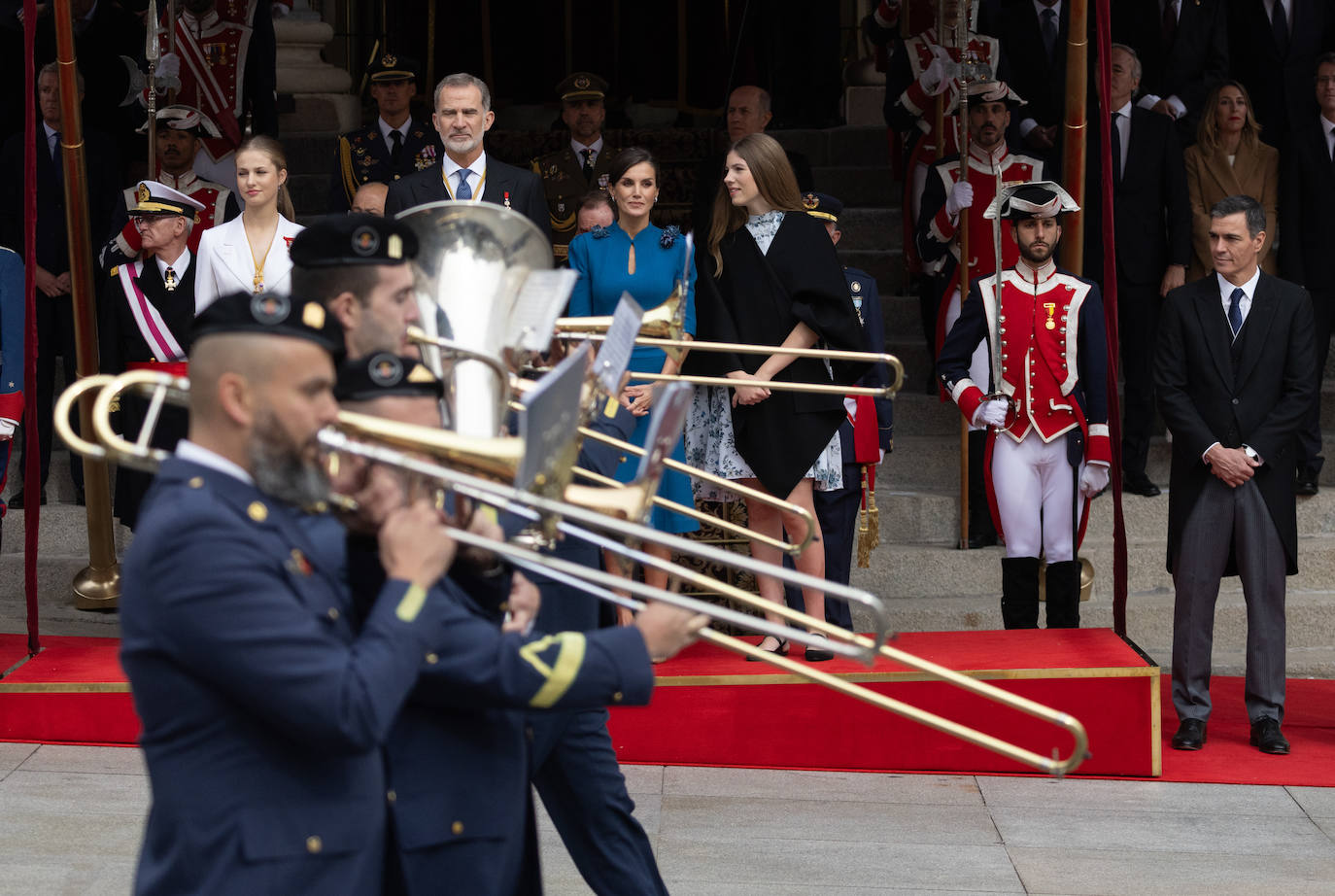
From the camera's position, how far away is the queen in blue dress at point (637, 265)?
5695mm

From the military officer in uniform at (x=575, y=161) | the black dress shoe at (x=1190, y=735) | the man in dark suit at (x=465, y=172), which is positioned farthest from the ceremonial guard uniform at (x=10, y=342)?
the black dress shoe at (x=1190, y=735)

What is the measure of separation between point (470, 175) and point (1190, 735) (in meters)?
2.98

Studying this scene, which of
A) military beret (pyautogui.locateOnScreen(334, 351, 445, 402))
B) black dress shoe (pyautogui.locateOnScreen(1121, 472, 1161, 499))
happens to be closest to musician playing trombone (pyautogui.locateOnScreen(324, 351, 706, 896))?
military beret (pyautogui.locateOnScreen(334, 351, 445, 402))

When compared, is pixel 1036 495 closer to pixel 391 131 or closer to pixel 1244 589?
pixel 1244 589

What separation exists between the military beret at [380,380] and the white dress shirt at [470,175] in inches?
127

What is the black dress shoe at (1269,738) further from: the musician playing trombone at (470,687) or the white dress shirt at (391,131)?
the white dress shirt at (391,131)

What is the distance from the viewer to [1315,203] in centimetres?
A: 820

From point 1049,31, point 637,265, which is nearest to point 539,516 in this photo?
point 637,265

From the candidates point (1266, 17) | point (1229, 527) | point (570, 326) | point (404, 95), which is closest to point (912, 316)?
point (1266, 17)

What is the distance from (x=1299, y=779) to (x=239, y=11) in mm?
6297

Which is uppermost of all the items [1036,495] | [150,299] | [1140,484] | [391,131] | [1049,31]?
[1049,31]

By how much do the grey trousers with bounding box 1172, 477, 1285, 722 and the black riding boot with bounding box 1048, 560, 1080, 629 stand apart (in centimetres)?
44

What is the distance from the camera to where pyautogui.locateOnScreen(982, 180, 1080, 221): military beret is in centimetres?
585

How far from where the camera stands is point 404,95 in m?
7.94
